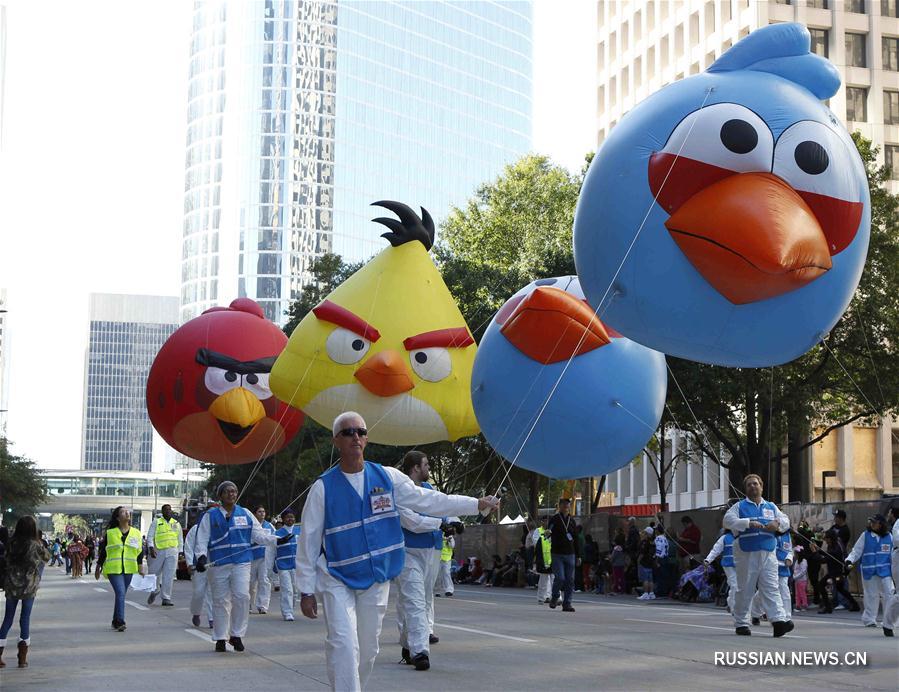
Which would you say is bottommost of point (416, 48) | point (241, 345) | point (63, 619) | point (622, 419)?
point (63, 619)

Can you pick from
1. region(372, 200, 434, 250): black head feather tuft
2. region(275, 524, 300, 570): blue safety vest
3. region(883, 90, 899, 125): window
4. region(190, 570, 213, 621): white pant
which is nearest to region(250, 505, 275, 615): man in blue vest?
region(275, 524, 300, 570): blue safety vest

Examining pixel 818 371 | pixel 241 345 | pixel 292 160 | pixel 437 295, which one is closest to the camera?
pixel 437 295

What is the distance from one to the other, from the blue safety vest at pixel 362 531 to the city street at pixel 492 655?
101 inches

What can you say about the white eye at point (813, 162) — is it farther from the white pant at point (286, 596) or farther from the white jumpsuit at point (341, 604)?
the white pant at point (286, 596)

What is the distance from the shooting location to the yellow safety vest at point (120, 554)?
57.5ft

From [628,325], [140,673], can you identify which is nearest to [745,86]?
[628,325]

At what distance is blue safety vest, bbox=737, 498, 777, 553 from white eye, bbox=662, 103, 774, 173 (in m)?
4.50

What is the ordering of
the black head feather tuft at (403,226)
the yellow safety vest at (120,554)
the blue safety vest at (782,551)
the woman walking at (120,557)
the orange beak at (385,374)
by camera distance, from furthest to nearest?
the black head feather tuft at (403,226) < the orange beak at (385,374) < the yellow safety vest at (120,554) < the woman walking at (120,557) < the blue safety vest at (782,551)

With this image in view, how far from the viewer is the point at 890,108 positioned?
6297 cm

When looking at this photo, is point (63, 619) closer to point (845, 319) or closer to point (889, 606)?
point (889, 606)

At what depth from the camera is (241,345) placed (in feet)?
74.7

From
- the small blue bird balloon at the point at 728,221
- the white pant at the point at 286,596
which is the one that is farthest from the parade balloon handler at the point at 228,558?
the small blue bird balloon at the point at 728,221

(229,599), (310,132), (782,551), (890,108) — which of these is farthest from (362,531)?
(310,132)

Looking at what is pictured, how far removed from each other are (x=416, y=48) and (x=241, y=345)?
461 feet
